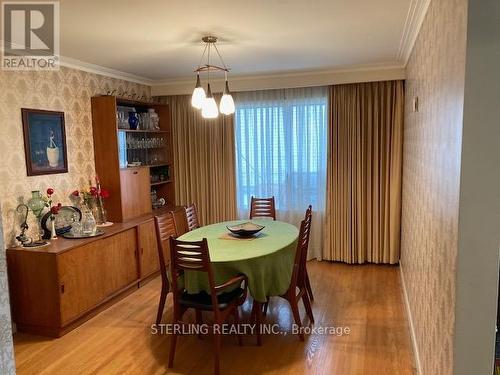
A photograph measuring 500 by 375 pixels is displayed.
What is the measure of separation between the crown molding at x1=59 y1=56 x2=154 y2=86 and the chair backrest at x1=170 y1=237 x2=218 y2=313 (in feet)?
7.81

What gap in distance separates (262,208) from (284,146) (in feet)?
3.17

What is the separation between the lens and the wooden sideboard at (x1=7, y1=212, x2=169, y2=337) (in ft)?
10.6

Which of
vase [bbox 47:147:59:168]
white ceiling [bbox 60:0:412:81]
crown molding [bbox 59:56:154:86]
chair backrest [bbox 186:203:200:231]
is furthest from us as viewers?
chair backrest [bbox 186:203:200:231]

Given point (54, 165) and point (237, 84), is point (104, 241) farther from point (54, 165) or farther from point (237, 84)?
point (237, 84)

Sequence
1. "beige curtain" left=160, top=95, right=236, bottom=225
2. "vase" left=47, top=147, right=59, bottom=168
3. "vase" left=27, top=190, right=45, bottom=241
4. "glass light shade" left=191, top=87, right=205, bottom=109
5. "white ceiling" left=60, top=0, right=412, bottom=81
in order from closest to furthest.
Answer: "white ceiling" left=60, top=0, right=412, bottom=81 < "glass light shade" left=191, top=87, right=205, bottom=109 < "vase" left=27, top=190, right=45, bottom=241 < "vase" left=47, top=147, right=59, bottom=168 < "beige curtain" left=160, top=95, right=236, bottom=225

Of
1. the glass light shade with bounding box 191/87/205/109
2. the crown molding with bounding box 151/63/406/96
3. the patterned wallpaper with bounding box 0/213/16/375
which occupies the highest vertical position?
the crown molding with bounding box 151/63/406/96

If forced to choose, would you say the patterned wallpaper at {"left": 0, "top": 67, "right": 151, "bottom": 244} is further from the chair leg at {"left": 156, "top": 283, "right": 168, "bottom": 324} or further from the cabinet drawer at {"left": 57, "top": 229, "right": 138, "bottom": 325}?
the chair leg at {"left": 156, "top": 283, "right": 168, "bottom": 324}

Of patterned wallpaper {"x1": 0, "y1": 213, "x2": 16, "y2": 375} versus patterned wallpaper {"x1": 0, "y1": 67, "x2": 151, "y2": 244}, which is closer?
patterned wallpaper {"x1": 0, "y1": 213, "x2": 16, "y2": 375}

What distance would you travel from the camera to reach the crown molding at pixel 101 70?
3.89 metres

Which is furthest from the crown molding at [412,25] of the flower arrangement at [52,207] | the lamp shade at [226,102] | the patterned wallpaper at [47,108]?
the flower arrangement at [52,207]

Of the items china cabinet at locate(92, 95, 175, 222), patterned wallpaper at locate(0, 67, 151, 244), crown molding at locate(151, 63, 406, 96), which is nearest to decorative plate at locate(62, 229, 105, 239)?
patterned wallpaper at locate(0, 67, 151, 244)

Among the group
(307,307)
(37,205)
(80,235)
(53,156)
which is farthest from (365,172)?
(37,205)

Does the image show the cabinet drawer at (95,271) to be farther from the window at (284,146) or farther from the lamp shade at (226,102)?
the window at (284,146)

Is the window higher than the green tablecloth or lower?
higher
